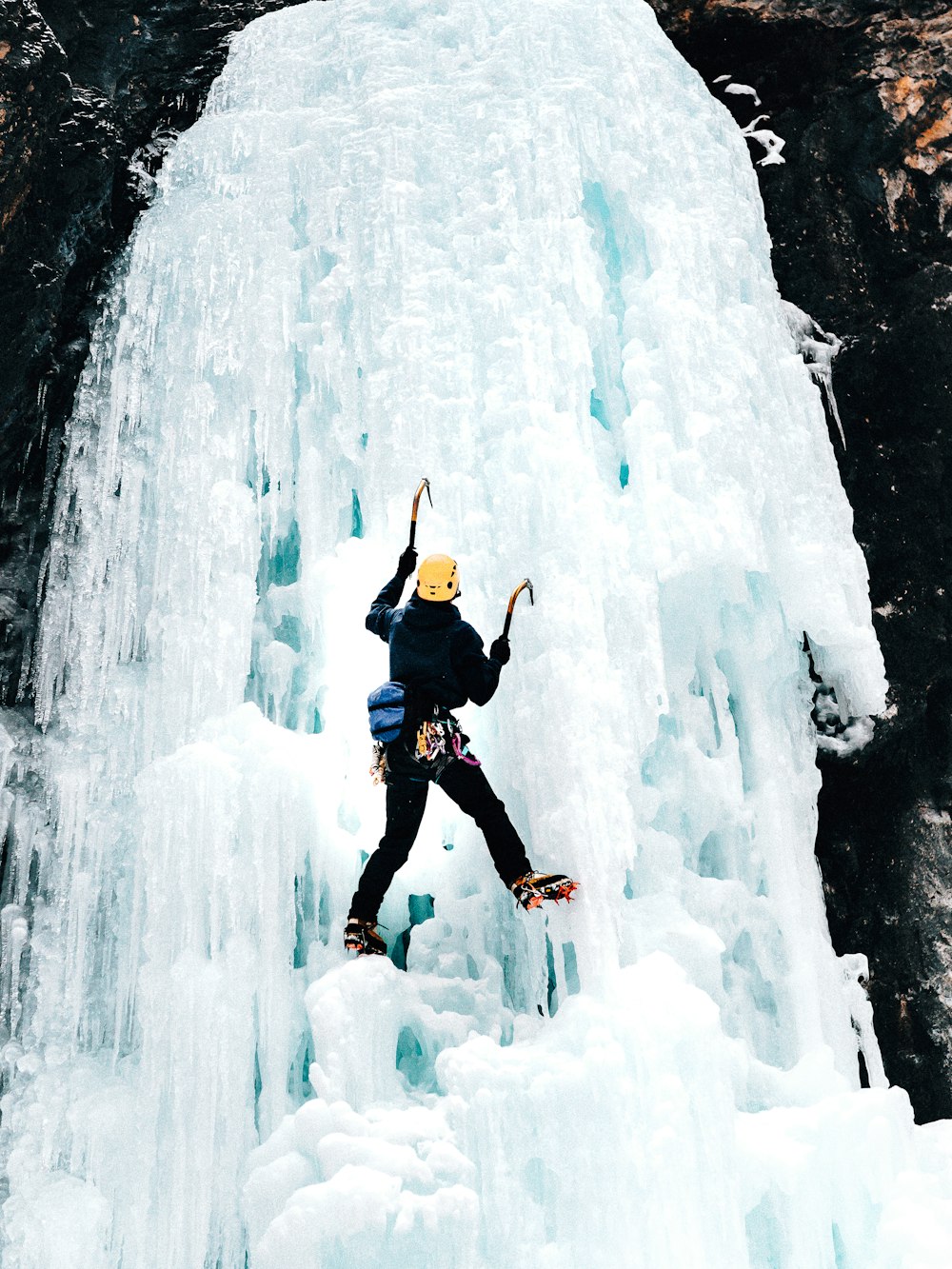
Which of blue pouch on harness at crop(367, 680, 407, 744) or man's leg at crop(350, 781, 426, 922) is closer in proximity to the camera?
blue pouch on harness at crop(367, 680, 407, 744)

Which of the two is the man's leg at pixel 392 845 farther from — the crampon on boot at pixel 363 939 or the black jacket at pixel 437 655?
the black jacket at pixel 437 655

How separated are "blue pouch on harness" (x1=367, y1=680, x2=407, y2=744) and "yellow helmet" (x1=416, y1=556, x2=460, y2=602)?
39cm

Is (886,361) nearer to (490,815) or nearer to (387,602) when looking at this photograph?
(387,602)

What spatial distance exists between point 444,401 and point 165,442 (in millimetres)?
1409

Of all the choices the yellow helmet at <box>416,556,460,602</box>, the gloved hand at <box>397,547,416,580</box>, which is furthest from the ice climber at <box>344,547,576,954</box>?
the gloved hand at <box>397,547,416,580</box>

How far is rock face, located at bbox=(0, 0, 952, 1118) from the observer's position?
18.1ft

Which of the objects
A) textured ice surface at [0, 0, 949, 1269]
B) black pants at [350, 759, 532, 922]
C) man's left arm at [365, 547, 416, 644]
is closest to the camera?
textured ice surface at [0, 0, 949, 1269]

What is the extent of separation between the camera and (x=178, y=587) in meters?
5.23

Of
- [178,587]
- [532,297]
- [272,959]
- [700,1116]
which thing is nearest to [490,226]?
[532,297]

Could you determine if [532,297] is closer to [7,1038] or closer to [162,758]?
[162,758]

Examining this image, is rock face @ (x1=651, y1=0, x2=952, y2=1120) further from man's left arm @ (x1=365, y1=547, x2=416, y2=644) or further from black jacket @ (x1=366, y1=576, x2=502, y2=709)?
man's left arm @ (x1=365, y1=547, x2=416, y2=644)

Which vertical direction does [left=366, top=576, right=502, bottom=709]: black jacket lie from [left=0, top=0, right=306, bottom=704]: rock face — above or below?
below

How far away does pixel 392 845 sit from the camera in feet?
14.6

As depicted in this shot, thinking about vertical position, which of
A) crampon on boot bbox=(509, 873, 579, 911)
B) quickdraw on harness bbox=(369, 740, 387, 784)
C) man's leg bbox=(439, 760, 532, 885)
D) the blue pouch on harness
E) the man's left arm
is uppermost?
the man's left arm
